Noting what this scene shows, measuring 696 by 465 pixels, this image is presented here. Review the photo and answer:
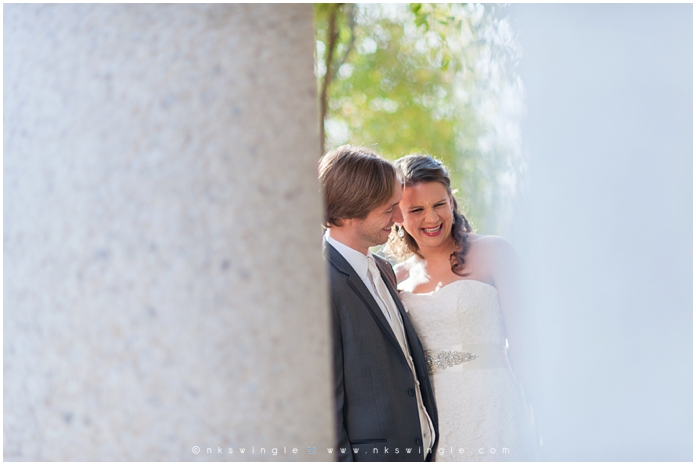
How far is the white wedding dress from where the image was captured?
9.83 ft

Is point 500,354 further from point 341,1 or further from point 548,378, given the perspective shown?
point 341,1

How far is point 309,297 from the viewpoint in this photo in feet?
3.44

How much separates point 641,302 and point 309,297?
118 cm

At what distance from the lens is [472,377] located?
304 cm

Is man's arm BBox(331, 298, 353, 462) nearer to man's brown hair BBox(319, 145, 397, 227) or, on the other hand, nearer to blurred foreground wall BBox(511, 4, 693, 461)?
man's brown hair BBox(319, 145, 397, 227)

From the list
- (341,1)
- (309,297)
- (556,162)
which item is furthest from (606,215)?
(341,1)

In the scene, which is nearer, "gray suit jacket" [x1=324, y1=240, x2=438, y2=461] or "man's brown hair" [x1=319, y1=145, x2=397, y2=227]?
"gray suit jacket" [x1=324, y1=240, x2=438, y2=461]

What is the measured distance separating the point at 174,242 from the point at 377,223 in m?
1.95

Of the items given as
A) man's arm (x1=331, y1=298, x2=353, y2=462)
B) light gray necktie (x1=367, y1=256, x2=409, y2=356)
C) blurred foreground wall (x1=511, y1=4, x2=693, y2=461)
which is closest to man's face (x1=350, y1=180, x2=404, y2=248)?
light gray necktie (x1=367, y1=256, x2=409, y2=356)

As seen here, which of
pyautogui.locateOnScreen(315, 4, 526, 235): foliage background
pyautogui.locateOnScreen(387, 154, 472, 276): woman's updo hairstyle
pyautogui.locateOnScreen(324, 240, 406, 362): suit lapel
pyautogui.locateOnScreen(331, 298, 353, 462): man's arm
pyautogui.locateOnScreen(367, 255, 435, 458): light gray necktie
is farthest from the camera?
pyautogui.locateOnScreen(315, 4, 526, 235): foliage background

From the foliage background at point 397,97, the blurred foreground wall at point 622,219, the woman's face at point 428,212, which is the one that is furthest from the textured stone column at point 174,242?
the foliage background at point 397,97

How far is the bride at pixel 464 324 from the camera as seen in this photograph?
9.86 ft

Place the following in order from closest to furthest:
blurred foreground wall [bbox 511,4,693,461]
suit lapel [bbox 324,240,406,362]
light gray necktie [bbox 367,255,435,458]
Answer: blurred foreground wall [bbox 511,4,693,461] < suit lapel [bbox 324,240,406,362] < light gray necktie [bbox 367,255,435,458]

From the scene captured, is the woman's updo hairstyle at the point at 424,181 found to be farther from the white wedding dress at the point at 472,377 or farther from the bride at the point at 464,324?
the white wedding dress at the point at 472,377
